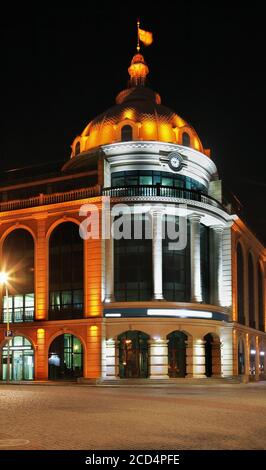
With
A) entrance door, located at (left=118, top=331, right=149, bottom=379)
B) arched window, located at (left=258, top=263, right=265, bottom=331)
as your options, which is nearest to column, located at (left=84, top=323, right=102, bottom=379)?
entrance door, located at (left=118, top=331, right=149, bottom=379)

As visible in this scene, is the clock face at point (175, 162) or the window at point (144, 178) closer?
the window at point (144, 178)

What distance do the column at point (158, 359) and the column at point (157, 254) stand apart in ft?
12.0

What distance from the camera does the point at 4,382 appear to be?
51.2m

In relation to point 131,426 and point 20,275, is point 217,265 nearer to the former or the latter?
point 20,275

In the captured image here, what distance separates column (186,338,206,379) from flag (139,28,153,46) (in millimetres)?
39242

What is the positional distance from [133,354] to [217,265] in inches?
524

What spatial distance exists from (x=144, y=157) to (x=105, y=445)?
4572cm

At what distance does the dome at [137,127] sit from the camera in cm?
5997

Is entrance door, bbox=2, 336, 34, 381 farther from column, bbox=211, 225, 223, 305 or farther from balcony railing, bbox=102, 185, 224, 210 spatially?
column, bbox=211, 225, 223, 305

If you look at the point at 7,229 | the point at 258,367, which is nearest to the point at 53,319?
the point at 7,229

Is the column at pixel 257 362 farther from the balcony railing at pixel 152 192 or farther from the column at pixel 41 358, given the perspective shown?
the column at pixel 41 358

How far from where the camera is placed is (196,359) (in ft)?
173

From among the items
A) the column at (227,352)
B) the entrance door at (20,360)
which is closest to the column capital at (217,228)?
the column at (227,352)

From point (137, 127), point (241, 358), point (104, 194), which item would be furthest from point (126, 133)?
point (241, 358)
